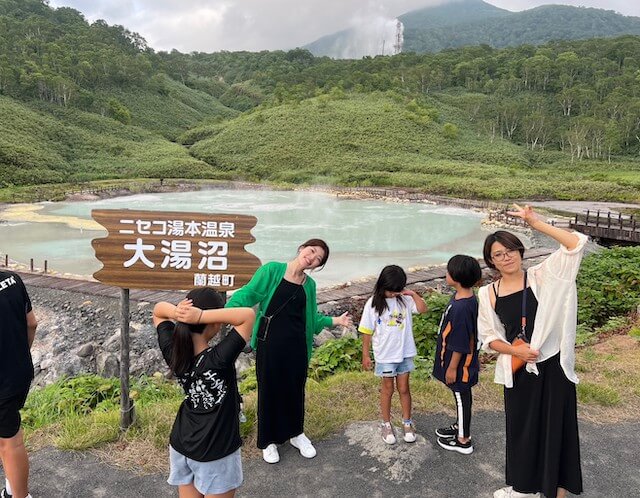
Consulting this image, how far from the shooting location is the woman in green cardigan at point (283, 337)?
9.10 ft

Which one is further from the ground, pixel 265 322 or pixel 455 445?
pixel 265 322

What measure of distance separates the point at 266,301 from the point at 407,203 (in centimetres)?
2588

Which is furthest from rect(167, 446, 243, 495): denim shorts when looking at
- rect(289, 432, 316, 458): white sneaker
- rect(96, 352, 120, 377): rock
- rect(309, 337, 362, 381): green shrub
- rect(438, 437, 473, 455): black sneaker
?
rect(96, 352, 120, 377): rock

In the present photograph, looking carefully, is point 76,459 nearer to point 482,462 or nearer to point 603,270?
point 482,462

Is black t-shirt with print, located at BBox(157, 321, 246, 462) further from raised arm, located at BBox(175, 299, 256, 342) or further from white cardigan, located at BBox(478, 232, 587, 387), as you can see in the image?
white cardigan, located at BBox(478, 232, 587, 387)

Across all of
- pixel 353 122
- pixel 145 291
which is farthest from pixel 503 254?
pixel 353 122

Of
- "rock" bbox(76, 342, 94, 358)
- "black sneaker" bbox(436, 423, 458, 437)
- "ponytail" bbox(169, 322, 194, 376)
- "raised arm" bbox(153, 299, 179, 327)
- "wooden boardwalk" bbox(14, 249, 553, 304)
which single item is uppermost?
"raised arm" bbox(153, 299, 179, 327)

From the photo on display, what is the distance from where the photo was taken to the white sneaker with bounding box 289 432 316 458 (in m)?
2.98

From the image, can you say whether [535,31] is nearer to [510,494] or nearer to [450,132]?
[450,132]

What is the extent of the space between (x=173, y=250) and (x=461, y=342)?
6.19ft

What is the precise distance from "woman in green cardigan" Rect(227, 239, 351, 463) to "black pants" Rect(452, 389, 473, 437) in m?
0.86

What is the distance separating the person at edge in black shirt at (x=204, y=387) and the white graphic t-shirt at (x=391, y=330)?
1.22 metres

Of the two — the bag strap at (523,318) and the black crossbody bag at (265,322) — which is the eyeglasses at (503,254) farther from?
the black crossbody bag at (265,322)

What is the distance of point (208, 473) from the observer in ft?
6.45
